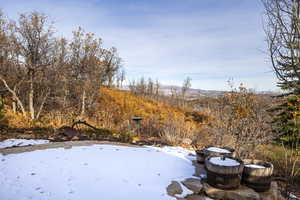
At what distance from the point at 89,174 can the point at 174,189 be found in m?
1.25

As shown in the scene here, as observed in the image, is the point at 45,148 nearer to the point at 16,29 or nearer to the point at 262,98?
the point at 16,29

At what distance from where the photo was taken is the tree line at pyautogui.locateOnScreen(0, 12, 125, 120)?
6.07 metres

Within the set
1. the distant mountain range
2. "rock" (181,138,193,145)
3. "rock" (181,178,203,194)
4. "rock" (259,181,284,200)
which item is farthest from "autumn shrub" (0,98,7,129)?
the distant mountain range

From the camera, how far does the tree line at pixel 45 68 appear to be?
6066 mm

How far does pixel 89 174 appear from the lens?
2.42 meters

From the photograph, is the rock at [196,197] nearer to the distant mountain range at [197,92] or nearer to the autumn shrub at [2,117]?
the distant mountain range at [197,92]

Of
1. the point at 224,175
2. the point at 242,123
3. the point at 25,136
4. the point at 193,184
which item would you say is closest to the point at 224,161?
the point at 224,175

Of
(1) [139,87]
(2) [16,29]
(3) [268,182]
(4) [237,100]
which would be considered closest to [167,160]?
(3) [268,182]

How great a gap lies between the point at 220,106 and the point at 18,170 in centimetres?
559

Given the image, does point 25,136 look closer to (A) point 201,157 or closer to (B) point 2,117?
(B) point 2,117

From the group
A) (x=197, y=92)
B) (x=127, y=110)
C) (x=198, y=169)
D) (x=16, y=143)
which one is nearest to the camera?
(x=198, y=169)

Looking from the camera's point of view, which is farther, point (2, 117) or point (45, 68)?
point (45, 68)

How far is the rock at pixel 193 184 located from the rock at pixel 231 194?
0.10 m

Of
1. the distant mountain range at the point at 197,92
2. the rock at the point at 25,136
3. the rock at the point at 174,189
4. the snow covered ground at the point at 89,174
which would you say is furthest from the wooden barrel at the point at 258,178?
the rock at the point at 25,136
